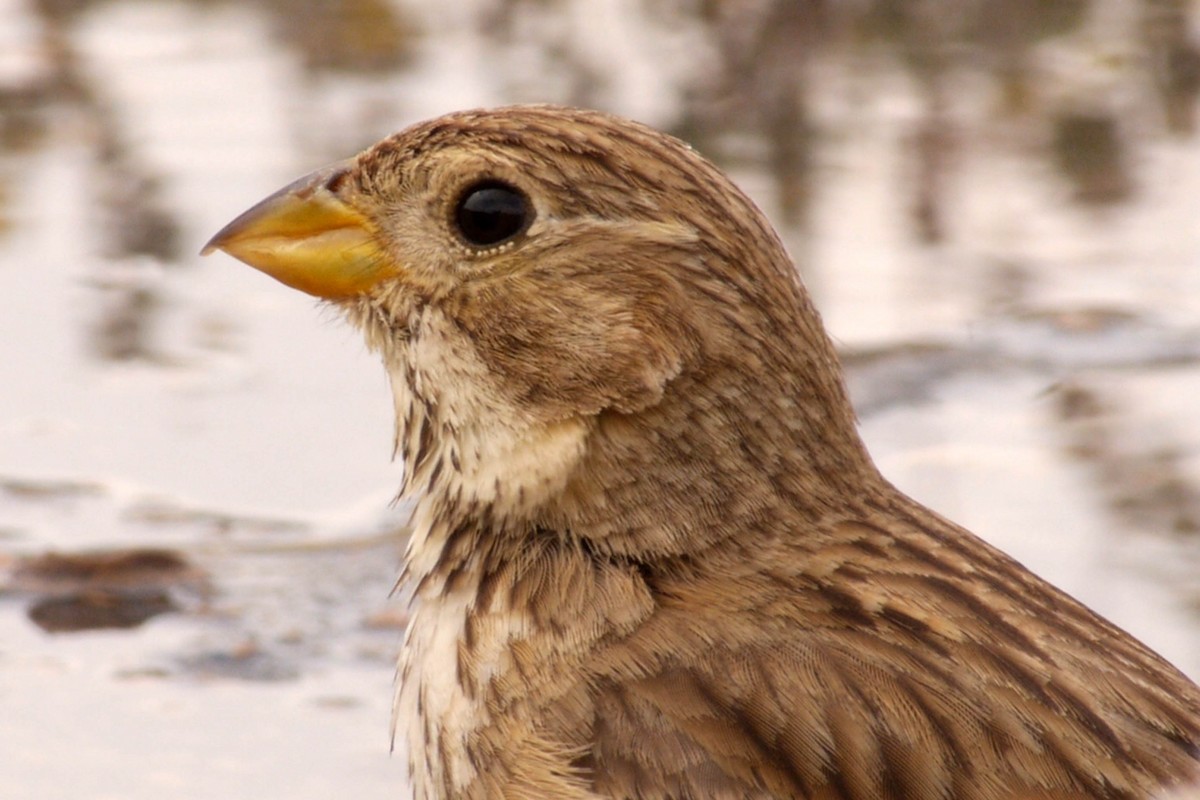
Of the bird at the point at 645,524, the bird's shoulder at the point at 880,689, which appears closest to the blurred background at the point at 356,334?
the bird at the point at 645,524

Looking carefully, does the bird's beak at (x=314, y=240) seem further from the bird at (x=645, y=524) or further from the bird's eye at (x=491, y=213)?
the bird's eye at (x=491, y=213)

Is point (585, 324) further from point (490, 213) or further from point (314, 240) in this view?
point (314, 240)

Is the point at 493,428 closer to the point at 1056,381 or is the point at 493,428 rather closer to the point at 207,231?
the point at 1056,381

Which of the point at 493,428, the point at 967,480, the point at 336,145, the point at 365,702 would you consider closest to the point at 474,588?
the point at 493,428

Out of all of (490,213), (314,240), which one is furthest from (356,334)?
(490,213)

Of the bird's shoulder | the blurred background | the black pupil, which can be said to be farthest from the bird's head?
the blurred background

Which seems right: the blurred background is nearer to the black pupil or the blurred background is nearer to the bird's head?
the bird's head
